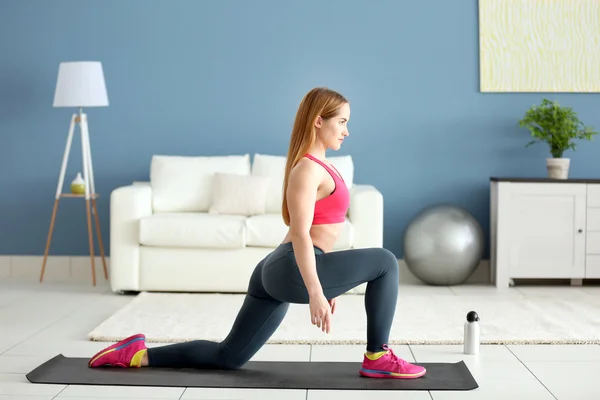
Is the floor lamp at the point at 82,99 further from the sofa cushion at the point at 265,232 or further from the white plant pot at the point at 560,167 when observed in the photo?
the white plant pot at the point at 560,167

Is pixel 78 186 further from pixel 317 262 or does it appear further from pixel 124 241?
pixel 317 262

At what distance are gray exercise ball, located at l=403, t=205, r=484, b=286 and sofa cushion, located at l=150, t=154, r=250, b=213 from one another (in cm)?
123

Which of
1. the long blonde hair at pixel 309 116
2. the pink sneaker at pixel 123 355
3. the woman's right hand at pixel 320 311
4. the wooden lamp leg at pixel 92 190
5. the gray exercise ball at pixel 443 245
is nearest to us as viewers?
the woman's right hand at pixel 320 311

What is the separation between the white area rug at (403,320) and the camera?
379 cm

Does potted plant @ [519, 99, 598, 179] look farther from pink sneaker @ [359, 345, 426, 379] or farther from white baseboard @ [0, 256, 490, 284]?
pink sneaker @ [359, 345, 426, 379]

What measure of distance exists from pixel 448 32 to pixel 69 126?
2.75 metres

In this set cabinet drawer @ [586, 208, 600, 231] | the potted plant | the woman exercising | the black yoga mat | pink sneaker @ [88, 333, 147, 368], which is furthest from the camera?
the potted plant

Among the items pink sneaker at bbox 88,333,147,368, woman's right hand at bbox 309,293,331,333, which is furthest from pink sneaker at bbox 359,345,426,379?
pink sneaker at bbox 88,333,147,368

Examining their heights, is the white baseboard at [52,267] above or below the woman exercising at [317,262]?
below

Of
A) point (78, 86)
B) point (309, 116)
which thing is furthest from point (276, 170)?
point (309, 116)

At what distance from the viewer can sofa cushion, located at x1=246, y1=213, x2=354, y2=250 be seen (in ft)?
16.5

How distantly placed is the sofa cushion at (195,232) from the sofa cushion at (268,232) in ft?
0.14

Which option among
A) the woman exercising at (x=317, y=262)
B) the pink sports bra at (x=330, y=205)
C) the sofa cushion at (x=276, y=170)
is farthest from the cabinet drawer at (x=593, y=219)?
the pink sports bra at (x=330, y=205)

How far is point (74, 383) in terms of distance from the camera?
2.96 meters
